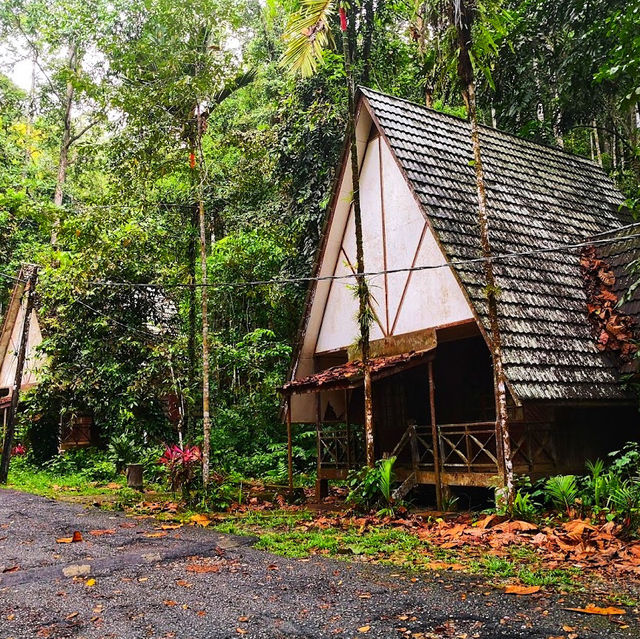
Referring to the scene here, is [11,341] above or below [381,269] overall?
above

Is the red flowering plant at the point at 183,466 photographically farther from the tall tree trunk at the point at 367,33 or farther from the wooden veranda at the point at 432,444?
the tall tree trunk at the point at 367,33

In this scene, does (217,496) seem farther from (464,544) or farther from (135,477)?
(464,544)

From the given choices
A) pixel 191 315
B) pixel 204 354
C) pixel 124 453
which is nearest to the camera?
pixel 204 354

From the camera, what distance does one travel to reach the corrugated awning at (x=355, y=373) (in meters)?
10.5

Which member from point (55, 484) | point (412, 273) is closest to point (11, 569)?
point (412, 273)

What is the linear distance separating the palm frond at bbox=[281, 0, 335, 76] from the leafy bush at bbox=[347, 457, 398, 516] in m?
6.66

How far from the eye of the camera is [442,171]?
11.7m

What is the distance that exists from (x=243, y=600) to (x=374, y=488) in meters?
5.11

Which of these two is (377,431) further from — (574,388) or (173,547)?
(173,547)

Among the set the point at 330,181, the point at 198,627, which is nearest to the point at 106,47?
the point at 330,181

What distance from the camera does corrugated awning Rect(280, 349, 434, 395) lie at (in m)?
10.5

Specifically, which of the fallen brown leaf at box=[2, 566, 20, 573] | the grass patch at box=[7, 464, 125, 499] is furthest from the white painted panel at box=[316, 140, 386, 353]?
the fallen brown leaf at box=[2, 566, 20, 573]

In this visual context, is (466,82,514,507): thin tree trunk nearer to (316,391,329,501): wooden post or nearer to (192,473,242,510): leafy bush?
(316,391,329,501): wooden post

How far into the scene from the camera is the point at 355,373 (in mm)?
10836
